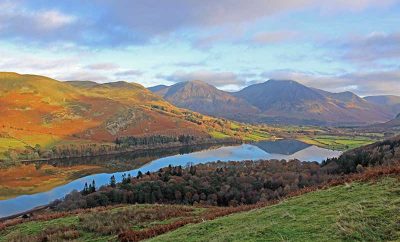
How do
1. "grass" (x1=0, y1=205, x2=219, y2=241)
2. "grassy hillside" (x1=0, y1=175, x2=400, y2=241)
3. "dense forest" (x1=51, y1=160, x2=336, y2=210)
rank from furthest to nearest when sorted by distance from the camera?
1. "dense forest" (x1=51, y1=160, x2=336, y2=210)
2. "grass" (x1=0, y1=205, x2=219, y2=241)
3. "grassy hillside" (x1=0, y1=175, x2=400, y2=241)

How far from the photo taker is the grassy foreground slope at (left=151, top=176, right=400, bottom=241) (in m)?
10.5

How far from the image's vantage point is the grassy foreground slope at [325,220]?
34.4 feet

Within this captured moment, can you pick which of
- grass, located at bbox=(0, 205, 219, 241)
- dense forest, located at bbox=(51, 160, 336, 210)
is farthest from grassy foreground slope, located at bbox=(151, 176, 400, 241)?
dense forest, located at bbox=(51, 160, 336, 210)

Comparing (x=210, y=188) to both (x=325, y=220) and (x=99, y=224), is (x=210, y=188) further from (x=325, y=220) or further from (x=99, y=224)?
(x=325, y=220)

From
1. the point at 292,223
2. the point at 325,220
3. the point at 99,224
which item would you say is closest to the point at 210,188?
the point at 99,224

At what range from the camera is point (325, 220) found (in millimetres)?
12117

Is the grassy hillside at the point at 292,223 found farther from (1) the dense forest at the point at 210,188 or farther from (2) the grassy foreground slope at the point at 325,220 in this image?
(1) the dense forest at the point at 210,188

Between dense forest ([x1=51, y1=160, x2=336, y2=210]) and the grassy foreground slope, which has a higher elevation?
the grassy foreground slope

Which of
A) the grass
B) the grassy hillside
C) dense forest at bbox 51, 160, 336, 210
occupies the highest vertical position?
the grassy hillside

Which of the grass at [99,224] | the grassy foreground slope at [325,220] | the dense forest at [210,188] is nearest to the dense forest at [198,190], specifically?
the dense forest at [210,188]

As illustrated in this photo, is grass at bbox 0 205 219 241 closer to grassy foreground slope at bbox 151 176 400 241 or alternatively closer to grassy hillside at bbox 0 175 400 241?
grassy hillside at bbox 0 175 400 241

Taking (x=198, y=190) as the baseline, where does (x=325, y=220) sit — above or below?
above

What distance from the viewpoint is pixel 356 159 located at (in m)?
84.7

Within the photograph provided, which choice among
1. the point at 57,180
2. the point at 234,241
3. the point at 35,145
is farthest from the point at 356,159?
the point at 35,145
